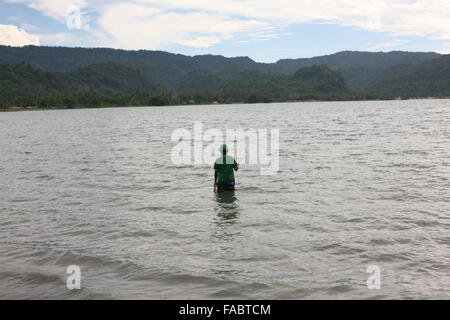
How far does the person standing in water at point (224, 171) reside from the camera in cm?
1772

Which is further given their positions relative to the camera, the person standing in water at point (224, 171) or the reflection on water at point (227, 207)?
the person standing in water at point (224, 171)

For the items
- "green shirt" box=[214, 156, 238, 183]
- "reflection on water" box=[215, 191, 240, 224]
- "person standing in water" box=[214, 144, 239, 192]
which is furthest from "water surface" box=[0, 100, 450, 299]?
"green shirt" box=[214, 156, 238, 183]

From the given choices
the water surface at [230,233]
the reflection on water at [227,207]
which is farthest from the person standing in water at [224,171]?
the water surface at [230,233]

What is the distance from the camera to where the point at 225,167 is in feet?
59.0

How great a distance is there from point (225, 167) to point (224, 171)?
A: 248mm

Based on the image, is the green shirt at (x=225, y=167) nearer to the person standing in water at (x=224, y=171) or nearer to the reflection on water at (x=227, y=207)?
A: the person standing in water at (x=224, y=171)

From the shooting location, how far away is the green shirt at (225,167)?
1772 cm

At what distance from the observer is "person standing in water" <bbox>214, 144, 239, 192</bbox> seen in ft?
58.1

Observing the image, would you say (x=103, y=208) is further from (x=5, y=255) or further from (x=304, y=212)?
(x=304, y=212)

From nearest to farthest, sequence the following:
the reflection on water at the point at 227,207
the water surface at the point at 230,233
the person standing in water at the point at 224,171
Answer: the water surface at the point at 230,233 < the reflection on water at the point at 227,207 < the person standing in water at the point at 224,171

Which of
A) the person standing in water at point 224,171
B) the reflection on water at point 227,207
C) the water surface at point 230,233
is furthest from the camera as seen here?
the person standing in water at point 224,171

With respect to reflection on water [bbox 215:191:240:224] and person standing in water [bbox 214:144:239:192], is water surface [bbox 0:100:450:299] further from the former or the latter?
person standing in water [bbox 214:144:239:192]

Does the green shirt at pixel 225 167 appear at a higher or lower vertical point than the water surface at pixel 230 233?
higher

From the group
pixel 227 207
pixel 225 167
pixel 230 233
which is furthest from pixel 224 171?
pixel 230 233
